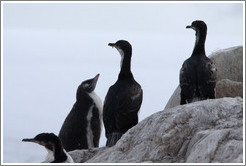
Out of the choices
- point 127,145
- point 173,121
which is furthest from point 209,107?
point 127,145

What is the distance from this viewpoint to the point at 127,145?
34.2 feet

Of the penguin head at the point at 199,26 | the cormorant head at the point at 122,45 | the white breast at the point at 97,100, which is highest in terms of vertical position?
the penguin head at the point at 199,26

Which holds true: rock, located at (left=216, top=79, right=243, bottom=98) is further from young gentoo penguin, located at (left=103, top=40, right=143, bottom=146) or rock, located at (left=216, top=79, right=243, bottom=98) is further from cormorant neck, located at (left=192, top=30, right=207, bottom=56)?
young gentoo penguin, located at (left=103, top=40, right=143, bottom=146)

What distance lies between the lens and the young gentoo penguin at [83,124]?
1320 cm

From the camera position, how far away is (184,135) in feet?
32.7

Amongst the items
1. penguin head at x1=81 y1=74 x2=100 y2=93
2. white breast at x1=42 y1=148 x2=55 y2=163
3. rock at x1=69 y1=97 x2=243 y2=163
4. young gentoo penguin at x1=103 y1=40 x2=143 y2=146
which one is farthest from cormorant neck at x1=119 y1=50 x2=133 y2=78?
white breast at x1=42 y1=148 x2=55 y2=163

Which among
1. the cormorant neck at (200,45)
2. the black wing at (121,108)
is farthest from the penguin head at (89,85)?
the cormorant neck at (200,45)

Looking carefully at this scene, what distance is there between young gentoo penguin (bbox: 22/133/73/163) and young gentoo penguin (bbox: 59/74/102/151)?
105 inches

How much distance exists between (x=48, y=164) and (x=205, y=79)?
4031mm

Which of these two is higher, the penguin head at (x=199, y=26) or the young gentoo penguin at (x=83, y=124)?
the penguin head at (x=199, y=26)

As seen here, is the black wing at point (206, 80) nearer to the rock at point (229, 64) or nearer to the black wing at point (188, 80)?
the black wing at point (188, 80)

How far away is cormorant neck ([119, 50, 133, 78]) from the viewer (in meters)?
12.7

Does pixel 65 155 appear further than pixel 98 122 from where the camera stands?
No

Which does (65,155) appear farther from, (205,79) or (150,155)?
(205,79)
